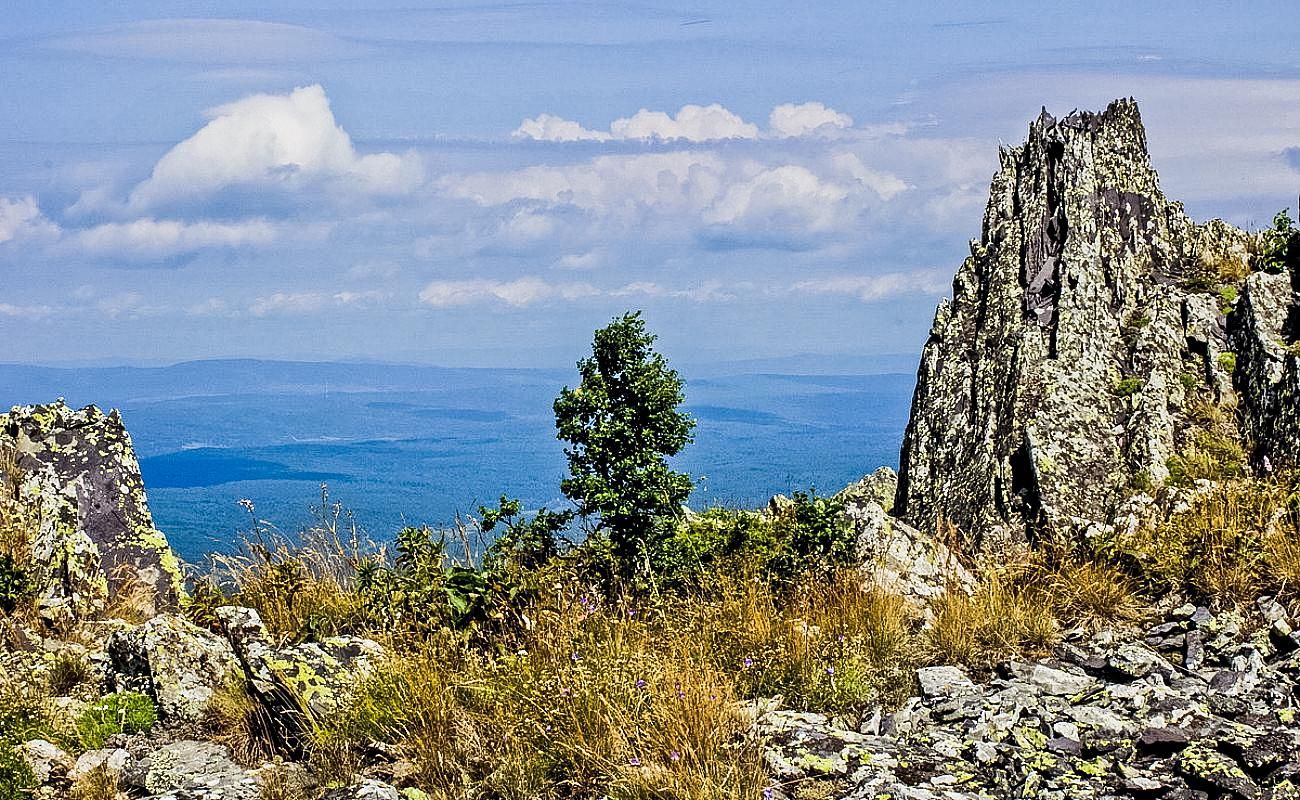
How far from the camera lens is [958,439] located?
42.5 ft

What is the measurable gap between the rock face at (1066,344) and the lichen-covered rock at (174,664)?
7.83 m

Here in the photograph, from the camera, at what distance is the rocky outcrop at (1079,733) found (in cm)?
641

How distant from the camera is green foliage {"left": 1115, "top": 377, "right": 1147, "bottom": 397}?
1216 cm

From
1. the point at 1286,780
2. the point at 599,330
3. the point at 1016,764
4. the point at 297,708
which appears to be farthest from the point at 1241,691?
the point at 297,708

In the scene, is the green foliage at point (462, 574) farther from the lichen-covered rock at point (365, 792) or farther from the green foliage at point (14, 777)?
the green foliage at point (14, 777)

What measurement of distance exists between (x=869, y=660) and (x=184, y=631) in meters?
6.09

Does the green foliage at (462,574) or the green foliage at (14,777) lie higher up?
the green foliage at (462,574)

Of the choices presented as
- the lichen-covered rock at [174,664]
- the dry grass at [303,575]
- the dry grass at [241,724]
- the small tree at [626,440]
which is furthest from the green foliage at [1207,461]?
the lichen-covered rock at [174,664]

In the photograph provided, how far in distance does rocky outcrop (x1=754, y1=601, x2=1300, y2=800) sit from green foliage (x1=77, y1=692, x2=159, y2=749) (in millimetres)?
5093

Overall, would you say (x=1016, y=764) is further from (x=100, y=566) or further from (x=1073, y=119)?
(x=1073, y=119)

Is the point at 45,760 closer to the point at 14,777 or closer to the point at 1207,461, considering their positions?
the point at 14,777

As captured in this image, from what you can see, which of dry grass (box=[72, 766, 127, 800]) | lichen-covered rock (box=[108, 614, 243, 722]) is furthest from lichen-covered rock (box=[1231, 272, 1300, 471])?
dry grass (box=[72, 766, 127, 800])

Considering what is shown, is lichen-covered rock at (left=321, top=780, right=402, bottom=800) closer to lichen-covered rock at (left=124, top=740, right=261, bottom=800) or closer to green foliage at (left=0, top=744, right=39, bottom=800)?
lichen-covered rock at (left=124, top=740, right=261, bottom=800)

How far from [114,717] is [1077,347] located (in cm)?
1108
